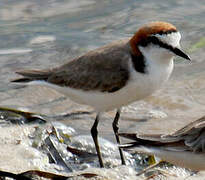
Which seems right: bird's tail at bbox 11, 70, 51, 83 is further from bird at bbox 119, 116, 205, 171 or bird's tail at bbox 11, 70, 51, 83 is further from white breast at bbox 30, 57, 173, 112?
bird at bbox 119, 116, 205, 171

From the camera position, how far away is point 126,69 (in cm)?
578

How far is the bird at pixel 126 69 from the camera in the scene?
18.9 ft

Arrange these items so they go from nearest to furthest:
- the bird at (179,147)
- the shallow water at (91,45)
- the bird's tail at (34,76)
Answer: the bird at (179,147) → the bird's tail at (34,76) → the shallow water at (91,45)

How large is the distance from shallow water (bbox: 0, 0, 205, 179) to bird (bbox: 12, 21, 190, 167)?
33.1 inches

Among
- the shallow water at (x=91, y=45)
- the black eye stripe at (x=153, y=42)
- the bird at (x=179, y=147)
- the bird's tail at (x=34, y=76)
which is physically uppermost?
the black eye stripe at (x=153, y=42)

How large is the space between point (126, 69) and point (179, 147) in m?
1.19

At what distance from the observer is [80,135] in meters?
6.69

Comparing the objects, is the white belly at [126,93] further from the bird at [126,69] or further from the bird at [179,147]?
the bird at [179,147]

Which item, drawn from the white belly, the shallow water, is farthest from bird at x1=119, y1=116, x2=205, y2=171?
the shallow water

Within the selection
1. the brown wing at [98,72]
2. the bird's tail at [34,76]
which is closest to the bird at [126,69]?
the brown wing at [98,72]

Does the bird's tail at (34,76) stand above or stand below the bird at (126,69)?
below

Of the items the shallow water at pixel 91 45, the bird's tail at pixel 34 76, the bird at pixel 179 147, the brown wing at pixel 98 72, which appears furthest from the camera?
the shallow water at pixel 91 45

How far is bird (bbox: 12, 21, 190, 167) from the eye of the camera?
18.9ft

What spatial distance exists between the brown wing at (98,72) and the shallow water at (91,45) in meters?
0.82
